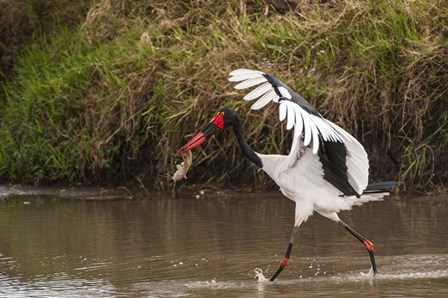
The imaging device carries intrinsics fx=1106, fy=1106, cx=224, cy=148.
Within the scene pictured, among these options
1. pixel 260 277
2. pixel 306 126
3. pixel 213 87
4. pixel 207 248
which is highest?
pixel 213 87

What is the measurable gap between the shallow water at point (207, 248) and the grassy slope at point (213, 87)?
36 cm

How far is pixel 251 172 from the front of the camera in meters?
8.58

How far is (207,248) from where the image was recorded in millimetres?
6684

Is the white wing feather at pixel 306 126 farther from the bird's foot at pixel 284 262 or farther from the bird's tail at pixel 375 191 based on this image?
the bird's foot at pixel 284 262

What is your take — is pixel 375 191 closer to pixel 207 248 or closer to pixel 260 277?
pixel 260 277

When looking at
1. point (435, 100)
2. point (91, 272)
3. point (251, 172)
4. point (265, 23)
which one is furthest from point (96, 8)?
point (91, 272)

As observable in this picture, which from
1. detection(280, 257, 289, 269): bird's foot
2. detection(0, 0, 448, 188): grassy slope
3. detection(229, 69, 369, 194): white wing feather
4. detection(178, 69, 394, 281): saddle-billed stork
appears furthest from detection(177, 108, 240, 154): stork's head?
detection(0, 0, 448, 188): grassy slope

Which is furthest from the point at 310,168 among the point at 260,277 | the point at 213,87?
the point at 213,87

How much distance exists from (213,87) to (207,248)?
2215 mm

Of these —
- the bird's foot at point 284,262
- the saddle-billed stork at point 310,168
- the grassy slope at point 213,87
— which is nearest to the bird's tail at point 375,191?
the saddle-billed stork at point 310,168

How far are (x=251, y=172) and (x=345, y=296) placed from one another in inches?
132

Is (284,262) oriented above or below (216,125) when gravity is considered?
below

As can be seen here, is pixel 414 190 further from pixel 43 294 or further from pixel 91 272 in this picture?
pixel 43 294

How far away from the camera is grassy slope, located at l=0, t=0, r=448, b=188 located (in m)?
8.13
